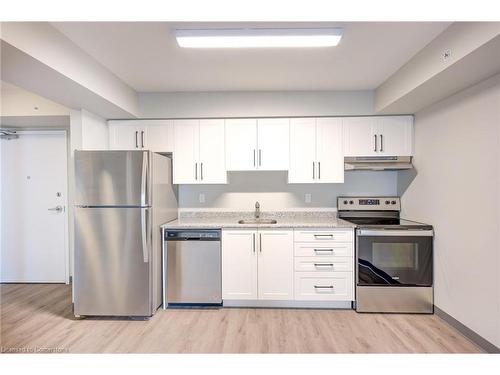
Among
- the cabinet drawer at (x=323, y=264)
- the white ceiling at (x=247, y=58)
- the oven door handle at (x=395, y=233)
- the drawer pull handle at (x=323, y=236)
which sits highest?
the white ceiling at (x=247, y=58)

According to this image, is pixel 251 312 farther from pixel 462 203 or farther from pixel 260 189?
pixel 462 203

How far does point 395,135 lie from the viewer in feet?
10.3

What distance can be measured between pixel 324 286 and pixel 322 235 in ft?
1.79

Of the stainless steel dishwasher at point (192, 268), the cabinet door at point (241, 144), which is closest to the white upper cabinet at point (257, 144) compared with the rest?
the cabinet door at point (241, 144)

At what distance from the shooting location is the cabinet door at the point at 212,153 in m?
3.22

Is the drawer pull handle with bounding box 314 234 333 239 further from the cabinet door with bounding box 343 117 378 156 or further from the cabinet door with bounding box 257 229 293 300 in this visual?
the cabinet door with bounding box 343 117 378 156

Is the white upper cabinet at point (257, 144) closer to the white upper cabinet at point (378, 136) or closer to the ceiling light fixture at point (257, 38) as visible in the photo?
the white upper cabinet at point (378, 136)

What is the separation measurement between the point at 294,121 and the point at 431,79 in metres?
1.40

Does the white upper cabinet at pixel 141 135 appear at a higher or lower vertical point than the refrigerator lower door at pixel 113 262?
higher

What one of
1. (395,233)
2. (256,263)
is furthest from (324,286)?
(395,233)

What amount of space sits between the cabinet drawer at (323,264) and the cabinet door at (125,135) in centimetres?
236

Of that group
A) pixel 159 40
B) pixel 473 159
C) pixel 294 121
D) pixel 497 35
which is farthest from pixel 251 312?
pixel 497 35

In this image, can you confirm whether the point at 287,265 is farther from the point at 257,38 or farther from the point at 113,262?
the point at 257,38

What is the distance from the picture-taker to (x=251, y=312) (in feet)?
9.23
